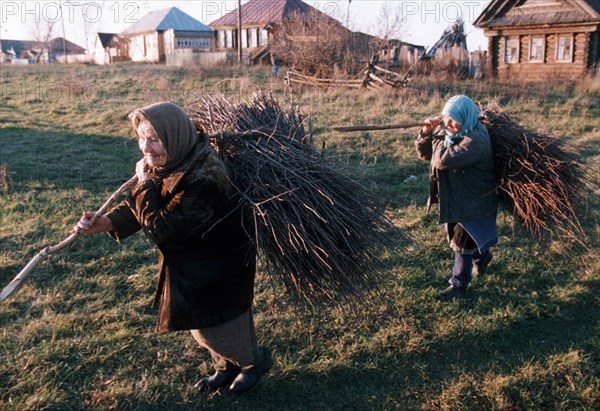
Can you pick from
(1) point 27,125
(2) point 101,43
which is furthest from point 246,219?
(2) point 101,43

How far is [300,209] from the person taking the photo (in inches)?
102

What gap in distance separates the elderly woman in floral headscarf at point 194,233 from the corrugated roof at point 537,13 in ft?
60.2

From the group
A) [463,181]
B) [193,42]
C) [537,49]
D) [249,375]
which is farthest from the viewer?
[193,42]

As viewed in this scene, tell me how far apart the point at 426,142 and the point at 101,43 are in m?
50.4

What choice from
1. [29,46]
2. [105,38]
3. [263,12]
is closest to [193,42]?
[263,12]

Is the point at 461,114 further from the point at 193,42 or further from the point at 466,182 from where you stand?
the point at 193,42

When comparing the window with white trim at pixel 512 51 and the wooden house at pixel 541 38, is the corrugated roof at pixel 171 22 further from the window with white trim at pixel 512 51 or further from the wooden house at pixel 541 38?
the window with white trim at pixel 512 51

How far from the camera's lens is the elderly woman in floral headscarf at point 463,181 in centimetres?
359

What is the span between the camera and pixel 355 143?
855 centimetres

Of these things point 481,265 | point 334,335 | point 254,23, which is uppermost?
point 254,23

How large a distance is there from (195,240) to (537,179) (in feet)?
8.57

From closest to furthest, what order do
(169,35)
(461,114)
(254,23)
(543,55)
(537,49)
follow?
1. (461,114)
2. (543,55)
3. (537,49)
4. (254,23)
5. (169,35)

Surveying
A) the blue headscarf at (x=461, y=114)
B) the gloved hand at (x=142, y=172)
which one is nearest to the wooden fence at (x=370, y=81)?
the blue headscarf at (x=461, y=114)

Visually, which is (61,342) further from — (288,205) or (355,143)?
(355,143)
